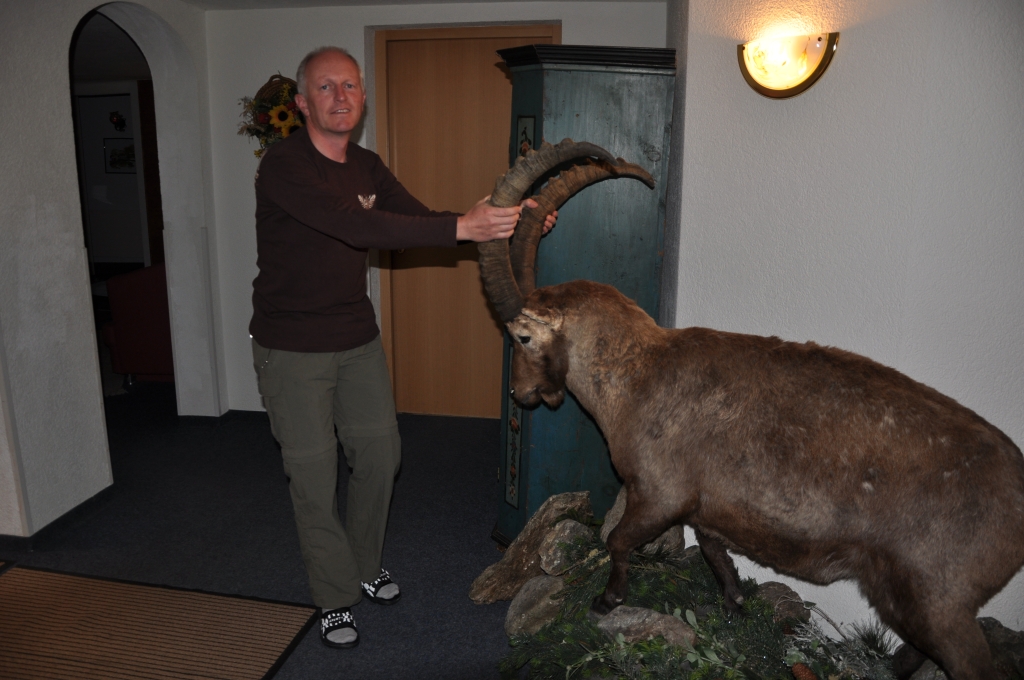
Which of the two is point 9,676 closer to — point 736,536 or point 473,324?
point 736,536

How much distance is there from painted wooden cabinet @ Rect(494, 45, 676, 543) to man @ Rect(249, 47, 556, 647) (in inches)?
20.4

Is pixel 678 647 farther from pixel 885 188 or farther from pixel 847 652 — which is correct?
pixel 885 188

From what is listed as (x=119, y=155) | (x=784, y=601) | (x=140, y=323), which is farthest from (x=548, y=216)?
(x=119, y=155)

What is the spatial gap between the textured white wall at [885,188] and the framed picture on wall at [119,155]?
1069cm

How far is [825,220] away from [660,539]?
5.03 feet

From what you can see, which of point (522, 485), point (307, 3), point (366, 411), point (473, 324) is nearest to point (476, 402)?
point (473, 324)

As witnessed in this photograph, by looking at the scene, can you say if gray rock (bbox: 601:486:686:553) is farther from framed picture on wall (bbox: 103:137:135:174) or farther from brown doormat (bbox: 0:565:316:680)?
framed picture on wall (bbox: 103:137:135:174)

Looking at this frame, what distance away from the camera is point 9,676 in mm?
2934

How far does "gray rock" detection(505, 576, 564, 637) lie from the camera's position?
10.1ft

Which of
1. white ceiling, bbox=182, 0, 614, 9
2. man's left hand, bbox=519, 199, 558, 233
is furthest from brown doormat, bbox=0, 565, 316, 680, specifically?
white ceiling, bbox=182, 0, 614, 9

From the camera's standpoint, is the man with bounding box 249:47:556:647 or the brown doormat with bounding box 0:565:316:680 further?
the brown doormat with bounding box 0:565:316:680

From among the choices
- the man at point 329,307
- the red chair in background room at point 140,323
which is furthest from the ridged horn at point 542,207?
the red chair in background room at point 140,323

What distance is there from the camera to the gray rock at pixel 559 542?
10.4 ft

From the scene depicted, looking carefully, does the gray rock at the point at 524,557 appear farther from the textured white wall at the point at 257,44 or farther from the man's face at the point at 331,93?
the textured white wall at the point at 257,44
